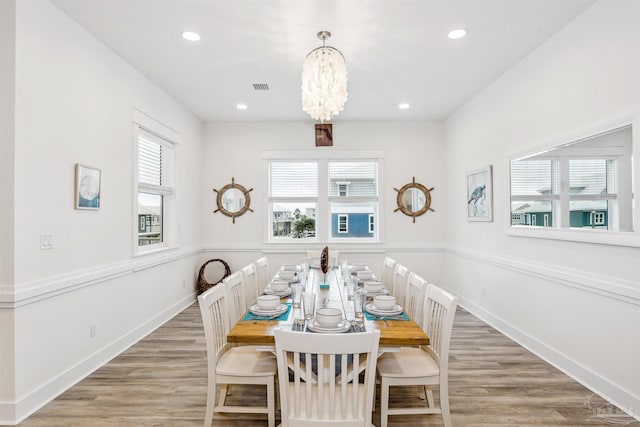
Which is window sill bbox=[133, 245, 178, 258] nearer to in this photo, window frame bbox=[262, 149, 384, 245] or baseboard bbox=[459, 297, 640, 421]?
window frame bbox=[262, 149, 384, 245]

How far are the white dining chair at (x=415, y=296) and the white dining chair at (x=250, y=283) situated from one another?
1.33 meters

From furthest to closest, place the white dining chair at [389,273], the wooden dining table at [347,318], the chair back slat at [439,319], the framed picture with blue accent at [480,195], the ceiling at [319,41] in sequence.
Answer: the framed picture with blue accent at [480,195] < the white dining chair at [389,273] < the ceiling at [319,41] < the chair back slat at [439,319] < the wooden dining table at [347,318]

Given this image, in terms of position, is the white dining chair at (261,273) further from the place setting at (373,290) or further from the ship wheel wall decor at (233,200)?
the ship wheel wall decor at (233,200)

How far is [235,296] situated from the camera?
2.78 m

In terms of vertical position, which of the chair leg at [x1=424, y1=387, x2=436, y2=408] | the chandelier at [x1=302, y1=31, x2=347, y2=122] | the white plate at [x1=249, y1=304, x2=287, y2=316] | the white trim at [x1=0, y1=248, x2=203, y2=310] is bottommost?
the chair leg at [x1=424, y1=387, x2=436, y2=408]

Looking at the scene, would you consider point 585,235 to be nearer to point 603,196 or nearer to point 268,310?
point 603,196

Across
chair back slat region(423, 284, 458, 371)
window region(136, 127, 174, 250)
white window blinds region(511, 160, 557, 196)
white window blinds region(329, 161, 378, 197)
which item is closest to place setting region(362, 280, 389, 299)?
chair back slat region(423, 284, 458, 371)

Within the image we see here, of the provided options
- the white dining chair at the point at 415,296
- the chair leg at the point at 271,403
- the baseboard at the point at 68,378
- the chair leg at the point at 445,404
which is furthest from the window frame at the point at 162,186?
the chair leg at the point at 445,404

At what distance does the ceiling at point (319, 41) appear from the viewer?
2.60m

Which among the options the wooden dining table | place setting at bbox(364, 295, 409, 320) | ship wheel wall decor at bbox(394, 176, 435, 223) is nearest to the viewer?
the wooden dining table

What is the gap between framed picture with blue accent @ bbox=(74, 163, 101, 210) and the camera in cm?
278

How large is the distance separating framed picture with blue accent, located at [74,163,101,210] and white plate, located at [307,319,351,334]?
6.97 ft

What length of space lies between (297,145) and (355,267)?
2514mm

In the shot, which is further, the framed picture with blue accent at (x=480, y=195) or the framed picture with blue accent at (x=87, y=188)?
the framed picture with blue accent at (x=480, y=195)
